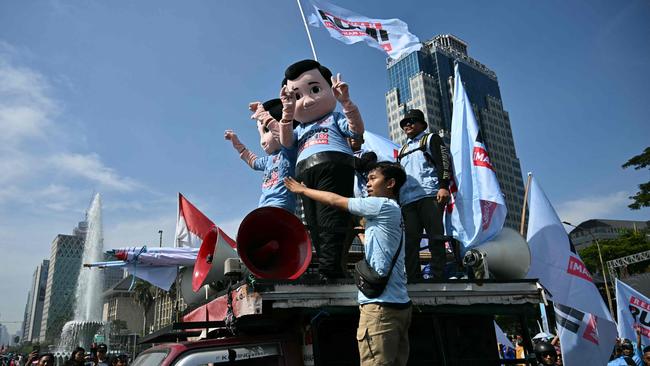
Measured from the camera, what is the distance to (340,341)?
3.27 metres

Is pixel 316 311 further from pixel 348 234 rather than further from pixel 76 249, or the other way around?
pixel 76 249

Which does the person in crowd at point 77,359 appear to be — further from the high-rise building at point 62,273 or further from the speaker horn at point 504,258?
the high-rise building at point 62,273

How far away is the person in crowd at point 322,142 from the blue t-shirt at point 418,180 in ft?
3.01

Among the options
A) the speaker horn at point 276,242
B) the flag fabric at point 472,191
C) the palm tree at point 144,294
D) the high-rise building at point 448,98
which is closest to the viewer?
the speaker horn at point 276,242

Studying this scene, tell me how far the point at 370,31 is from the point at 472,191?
4.02 meters

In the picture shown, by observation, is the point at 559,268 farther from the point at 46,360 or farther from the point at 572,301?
the point at 46,360

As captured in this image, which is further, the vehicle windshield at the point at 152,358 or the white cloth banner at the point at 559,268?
the white cloth banner at the point at 559,268

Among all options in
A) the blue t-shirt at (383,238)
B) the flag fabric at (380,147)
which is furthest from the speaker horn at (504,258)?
the flag fabric at (380,147)

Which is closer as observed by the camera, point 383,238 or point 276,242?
point 383,238

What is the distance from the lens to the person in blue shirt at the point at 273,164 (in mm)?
5441

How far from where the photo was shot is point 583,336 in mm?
4961

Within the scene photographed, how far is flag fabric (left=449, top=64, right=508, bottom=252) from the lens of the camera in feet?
15.8

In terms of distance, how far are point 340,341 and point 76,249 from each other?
14639 centimetres

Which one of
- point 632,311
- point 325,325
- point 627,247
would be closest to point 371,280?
point 325,325
